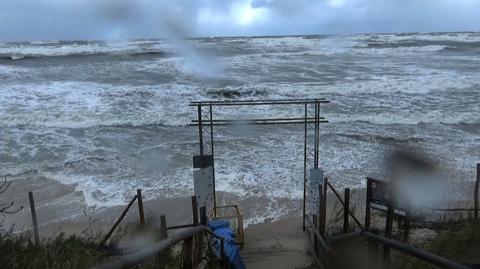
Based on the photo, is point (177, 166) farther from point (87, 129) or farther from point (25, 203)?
point (87, 129)

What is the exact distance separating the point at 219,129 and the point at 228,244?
11.1m

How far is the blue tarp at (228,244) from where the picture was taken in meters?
7.07

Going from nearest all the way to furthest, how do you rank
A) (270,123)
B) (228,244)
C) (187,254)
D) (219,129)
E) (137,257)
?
(137,257) → (187,254) → (228,244) → (270,123) → (219,129)

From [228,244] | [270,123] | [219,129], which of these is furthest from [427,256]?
[219,129]

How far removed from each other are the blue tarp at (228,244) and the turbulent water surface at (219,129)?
3693 millimetres

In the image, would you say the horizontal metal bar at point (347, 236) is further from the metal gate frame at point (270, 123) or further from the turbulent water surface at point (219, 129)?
the turbulent water surface at point (219, 129)

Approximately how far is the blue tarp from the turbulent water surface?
145 inches

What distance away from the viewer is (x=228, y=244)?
23.9 ft

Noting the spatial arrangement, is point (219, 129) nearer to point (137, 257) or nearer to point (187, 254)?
point (187, 254)

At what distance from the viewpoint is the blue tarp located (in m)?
7.07

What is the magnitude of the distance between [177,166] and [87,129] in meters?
7.18

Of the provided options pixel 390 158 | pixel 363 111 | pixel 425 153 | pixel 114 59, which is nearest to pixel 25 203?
pixel 390 158

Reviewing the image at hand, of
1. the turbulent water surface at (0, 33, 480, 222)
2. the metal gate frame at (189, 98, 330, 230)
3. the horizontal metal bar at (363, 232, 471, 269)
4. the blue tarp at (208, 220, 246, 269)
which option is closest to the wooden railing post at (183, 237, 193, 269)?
the blue tarp at (208, 220, 246, 269)

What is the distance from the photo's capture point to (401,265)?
552cm
